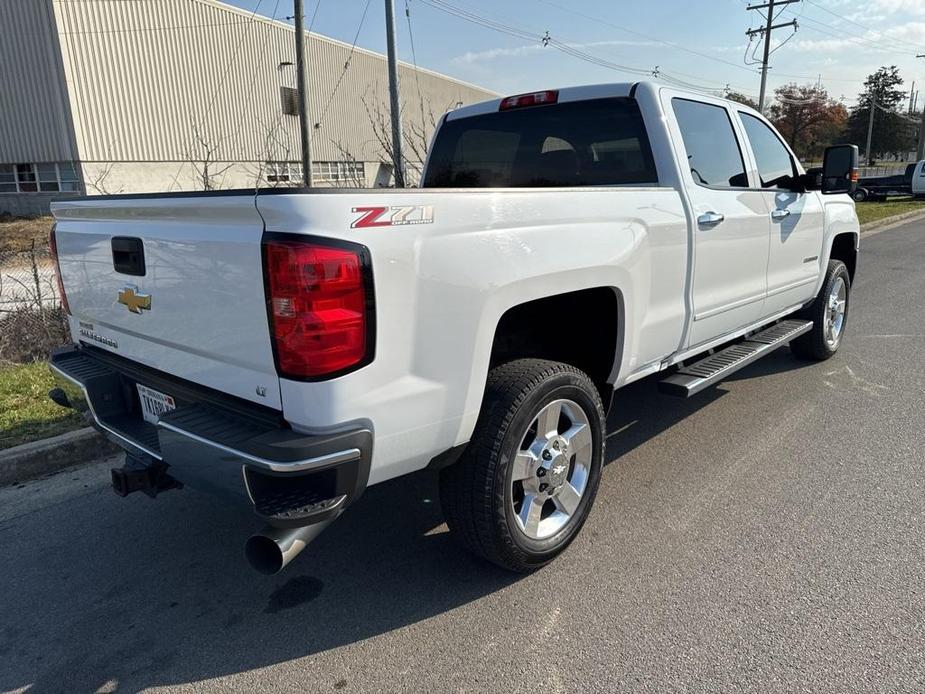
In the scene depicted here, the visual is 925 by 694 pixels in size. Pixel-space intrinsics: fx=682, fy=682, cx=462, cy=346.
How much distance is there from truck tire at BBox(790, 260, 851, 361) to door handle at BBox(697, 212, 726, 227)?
2.45 m

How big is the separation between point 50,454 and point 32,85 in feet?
84.6

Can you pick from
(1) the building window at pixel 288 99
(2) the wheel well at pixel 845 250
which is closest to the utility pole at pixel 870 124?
(1) the building window at pixel 288 99

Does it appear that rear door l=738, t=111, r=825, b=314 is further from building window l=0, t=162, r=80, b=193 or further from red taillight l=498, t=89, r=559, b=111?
building window l=0, t=162, r=80, b=193

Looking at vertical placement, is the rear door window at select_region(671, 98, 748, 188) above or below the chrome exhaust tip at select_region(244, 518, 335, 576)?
above

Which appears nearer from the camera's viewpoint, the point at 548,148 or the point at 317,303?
the point at 317,303

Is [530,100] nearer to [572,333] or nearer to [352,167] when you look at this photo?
[572,333]

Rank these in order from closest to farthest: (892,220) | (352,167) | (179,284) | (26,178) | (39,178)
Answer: (179,284)
(352,167)
(892,220)
(39,178)
(26,178)

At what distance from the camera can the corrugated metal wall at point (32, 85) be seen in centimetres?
2353

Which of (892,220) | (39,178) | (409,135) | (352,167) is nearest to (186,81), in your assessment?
(39,178)

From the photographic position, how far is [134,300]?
9.15 feet

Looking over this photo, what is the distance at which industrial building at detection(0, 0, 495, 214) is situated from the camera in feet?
78.1

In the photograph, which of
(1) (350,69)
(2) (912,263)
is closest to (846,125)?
(1) (350,69)

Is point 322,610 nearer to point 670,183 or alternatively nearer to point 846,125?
point 670,183

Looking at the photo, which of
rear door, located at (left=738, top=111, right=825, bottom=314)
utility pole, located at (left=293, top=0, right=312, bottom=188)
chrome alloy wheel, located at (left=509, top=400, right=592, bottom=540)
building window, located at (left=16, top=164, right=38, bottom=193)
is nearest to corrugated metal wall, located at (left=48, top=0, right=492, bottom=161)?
building window, located at (left=16, top=164, right=38, bottom=193)
